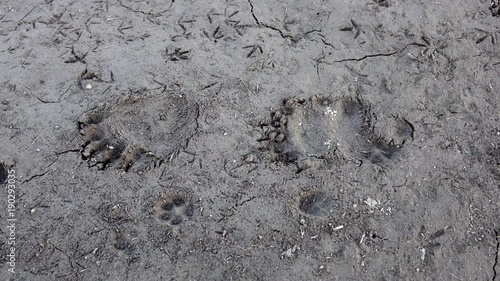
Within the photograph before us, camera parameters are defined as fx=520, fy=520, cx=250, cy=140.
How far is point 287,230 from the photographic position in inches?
105

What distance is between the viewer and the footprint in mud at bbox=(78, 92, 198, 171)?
9.68 ft

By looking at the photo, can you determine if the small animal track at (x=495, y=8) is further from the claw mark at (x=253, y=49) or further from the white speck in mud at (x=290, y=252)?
the white speck in mud at (x=290, y=252)

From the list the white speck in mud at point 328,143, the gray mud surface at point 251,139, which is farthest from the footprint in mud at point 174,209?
the white speck in mud at point 328,143

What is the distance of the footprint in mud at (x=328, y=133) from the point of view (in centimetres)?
294

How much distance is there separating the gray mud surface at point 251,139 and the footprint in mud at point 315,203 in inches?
0.4

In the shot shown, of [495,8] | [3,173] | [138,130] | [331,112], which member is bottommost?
[3,173]

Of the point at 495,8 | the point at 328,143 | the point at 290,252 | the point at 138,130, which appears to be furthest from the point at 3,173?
the point at 495,8

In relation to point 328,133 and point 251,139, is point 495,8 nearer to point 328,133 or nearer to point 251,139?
point 328,133

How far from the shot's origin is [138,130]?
10.2 feet

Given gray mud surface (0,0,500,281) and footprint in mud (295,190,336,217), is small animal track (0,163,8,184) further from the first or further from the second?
footprint in mud (295,190,336,217)

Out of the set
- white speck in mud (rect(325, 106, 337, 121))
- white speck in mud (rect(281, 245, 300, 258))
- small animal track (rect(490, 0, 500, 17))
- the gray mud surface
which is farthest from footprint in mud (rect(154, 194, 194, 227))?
small animal track (rect(490, 0, 500, 17))

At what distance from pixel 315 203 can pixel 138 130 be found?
1137 mm

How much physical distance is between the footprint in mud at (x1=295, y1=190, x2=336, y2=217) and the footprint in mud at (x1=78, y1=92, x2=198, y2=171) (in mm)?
751

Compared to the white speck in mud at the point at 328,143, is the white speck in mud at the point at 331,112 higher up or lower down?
higher up
